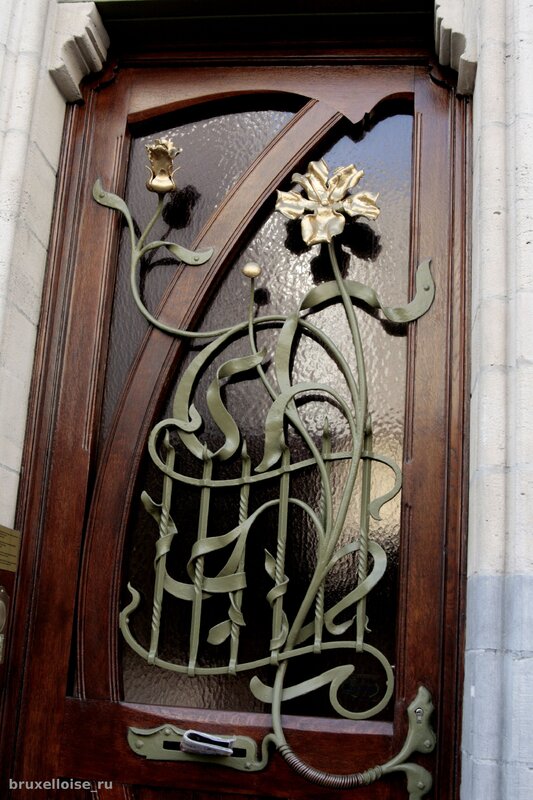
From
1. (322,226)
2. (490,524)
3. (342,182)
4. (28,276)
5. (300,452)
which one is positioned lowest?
(490,524)

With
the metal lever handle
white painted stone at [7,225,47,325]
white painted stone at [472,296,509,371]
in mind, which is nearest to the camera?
white painted stone at [472,296,509,371]

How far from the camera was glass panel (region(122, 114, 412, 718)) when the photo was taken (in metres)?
2.40

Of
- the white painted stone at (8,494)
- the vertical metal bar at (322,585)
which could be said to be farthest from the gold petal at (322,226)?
the white painted stone at (8,494)

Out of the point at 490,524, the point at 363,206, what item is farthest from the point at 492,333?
the point at 363,206

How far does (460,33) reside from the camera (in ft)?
8.27

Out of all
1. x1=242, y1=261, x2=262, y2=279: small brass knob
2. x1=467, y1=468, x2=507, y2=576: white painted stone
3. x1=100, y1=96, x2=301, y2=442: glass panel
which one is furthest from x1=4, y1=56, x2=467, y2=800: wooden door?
x1=467, y1=468, x2=507, y2=576: white painted stone

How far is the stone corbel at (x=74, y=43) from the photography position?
2.70m

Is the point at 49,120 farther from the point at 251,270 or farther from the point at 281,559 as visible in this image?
the point at 281,559

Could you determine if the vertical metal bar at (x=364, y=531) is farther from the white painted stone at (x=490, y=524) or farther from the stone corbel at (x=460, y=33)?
the stone corbel at (x=460, y=33)

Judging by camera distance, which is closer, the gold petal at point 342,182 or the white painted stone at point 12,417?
the white painted stone at point 12,417

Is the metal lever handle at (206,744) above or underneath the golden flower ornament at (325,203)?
underneath

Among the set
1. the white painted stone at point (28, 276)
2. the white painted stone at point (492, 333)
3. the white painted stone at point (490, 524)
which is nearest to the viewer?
the white painted stone at point (490, 524)

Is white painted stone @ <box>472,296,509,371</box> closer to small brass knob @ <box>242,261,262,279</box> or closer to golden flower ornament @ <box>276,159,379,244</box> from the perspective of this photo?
golden flower ornament @ <box>276,159,379,244</box>

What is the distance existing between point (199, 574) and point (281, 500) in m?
0.27
